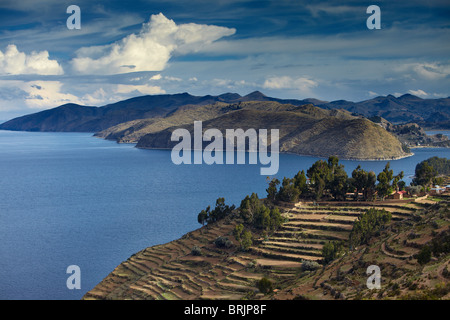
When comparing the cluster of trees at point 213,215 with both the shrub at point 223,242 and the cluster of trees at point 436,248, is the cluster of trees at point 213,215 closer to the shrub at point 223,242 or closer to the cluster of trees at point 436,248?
the shrub at point 223,242

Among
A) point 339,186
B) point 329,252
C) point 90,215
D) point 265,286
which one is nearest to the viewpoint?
point 265,286

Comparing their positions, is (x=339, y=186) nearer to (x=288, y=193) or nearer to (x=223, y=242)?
(x=288, y=193)

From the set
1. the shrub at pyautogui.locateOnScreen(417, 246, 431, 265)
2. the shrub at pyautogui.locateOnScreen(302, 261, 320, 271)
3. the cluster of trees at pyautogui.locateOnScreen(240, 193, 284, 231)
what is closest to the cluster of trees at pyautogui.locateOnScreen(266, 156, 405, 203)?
the cluster of trees at pyautogui.locateOnScreen(240, 193, 284, 231)

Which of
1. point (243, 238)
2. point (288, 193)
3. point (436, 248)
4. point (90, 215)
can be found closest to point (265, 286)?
point (436, 248)

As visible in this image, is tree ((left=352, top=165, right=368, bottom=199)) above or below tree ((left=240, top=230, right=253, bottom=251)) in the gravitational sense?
above

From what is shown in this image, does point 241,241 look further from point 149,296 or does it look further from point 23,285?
point 23,285

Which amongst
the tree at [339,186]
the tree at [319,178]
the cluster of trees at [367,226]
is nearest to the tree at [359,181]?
the tree at [339,186]

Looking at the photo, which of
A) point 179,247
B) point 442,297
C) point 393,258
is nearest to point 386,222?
point 393,258

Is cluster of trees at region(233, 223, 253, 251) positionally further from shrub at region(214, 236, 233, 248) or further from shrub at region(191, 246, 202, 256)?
shrub at region(191, 246, 202, 256)
